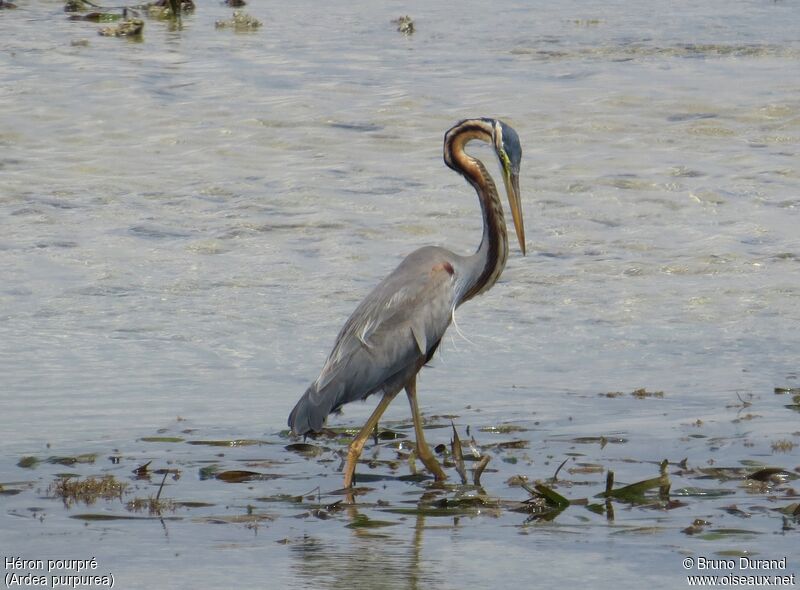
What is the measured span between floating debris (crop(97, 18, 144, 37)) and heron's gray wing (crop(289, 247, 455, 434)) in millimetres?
14661

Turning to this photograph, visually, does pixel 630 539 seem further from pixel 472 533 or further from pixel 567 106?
pixel 567 106

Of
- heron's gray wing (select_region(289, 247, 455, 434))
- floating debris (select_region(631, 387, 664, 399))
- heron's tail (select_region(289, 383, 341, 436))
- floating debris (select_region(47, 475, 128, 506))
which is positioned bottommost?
floating debris (select_region(631, 387, 664, 399))

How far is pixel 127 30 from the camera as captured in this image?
20891 millimetres

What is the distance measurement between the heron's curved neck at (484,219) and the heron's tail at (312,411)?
2.77 ft

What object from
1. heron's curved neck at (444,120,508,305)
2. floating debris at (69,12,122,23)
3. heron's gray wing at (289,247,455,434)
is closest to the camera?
heron's gray wing at (289,247,455,434)

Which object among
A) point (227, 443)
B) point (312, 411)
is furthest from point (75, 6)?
point (312, 411)

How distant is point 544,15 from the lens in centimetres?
2383

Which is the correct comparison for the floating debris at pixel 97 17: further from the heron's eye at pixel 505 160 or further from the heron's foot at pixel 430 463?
the heron's foot at pixel 430 463

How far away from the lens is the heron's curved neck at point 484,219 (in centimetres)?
731

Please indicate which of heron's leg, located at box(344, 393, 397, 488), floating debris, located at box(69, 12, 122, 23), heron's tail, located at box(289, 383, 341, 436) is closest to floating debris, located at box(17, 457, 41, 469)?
heron's tail, located at box(289, 383, 341, 436)

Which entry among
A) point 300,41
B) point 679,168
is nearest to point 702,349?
point 679,168

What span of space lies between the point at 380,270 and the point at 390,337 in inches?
149

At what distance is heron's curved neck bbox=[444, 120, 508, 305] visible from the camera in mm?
7312

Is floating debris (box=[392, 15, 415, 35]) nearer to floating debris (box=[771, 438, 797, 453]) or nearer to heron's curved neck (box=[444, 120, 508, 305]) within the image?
heron's curved neck (box=[444, 120, 508, 305])
